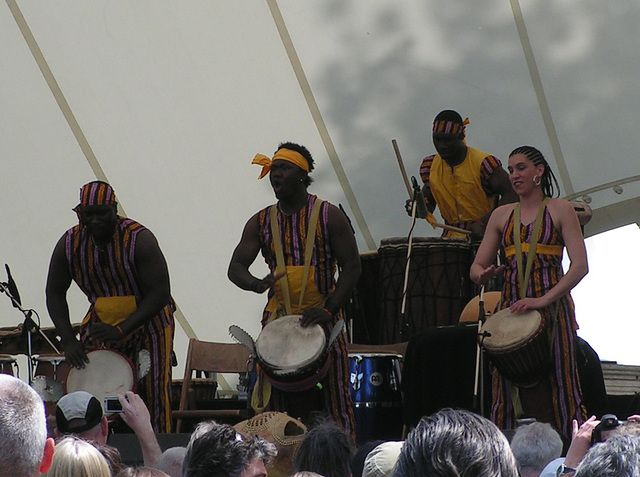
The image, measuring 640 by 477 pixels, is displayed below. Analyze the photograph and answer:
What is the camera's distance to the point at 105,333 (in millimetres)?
5391

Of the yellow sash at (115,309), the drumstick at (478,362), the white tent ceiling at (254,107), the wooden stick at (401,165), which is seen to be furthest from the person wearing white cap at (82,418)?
the white tent ceiling at (254,107)

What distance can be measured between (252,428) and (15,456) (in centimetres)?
238

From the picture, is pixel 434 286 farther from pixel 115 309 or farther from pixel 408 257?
pixel 115 309

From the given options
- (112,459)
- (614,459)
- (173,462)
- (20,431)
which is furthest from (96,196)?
(614,459)

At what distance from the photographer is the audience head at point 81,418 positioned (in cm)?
367

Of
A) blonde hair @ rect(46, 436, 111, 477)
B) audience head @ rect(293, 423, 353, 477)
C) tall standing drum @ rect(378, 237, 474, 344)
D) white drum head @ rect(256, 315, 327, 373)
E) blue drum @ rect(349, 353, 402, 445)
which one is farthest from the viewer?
tall standing drum @ rect(378, 237, 474, 344)

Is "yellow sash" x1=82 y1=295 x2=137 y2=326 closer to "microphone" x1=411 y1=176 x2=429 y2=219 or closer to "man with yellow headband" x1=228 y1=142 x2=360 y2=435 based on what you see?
"man with yellow headband" x1=228 y1=142 x2=360 y2=435

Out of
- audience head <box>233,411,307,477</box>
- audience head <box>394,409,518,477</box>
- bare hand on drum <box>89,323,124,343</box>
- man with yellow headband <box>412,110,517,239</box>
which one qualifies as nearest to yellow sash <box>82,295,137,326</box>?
bare hand on drum <box>89,323,124,343</box>

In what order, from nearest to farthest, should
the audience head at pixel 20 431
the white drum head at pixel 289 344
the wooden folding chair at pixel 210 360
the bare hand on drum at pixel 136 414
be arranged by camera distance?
the audience head at pixel 20 431, the bare hand on drum at pixel 136 414, the white drum head at pixel 289 344, the wooden folding chair at pixel 210 360

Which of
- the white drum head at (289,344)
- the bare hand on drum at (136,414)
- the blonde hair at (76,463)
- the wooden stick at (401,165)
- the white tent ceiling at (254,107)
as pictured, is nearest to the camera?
the blonde hair at (76,463)

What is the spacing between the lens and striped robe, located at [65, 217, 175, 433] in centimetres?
552

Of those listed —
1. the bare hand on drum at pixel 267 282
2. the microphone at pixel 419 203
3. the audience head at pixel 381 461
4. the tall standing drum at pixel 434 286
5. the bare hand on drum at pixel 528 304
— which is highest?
the microphone at pixel 419 203

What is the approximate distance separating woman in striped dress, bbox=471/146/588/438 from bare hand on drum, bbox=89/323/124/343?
164 centimetres

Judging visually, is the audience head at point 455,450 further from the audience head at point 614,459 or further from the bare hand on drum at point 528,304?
the bare hand on drum at point 528,304
